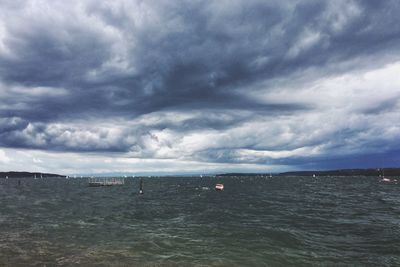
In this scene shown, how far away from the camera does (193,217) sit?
4831 centimetres

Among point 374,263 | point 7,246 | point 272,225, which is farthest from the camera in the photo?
point 272,225

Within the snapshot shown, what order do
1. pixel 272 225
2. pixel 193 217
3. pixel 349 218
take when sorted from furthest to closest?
pixel 193 217 → pixel 349 218 → pixel 272 225

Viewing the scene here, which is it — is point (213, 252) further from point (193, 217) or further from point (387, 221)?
point (387, 221)

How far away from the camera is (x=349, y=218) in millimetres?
44938

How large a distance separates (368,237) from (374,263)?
9.30 meters

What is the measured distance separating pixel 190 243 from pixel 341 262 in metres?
12.3

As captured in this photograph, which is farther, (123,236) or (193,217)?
(193,217)

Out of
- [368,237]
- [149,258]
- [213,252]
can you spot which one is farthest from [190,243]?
[368,237]

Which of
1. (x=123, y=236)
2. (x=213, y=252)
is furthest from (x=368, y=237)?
(x=123, y=236)

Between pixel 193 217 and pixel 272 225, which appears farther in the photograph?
pixel 193 217

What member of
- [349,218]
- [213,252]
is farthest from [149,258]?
[349,218]

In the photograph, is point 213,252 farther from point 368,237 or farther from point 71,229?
point 71,229

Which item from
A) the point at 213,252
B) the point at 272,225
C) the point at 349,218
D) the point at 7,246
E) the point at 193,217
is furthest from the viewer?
the point at 193,217

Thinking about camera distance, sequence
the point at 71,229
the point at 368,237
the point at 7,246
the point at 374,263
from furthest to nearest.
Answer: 1. the point at 71,229
2. the point at 368,237
3. the point at 7,246
4. the point at 374,263
